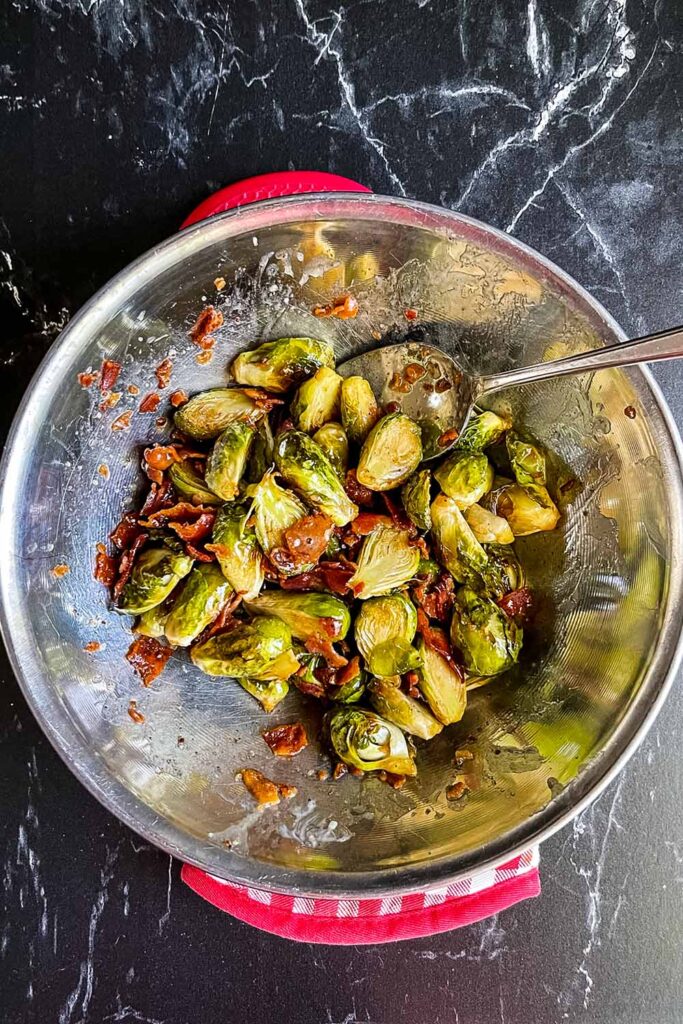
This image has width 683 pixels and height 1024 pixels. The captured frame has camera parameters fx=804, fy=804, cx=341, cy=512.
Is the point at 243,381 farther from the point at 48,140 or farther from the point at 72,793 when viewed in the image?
the point at 72,793

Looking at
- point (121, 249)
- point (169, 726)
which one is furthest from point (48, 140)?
point (169, 726)

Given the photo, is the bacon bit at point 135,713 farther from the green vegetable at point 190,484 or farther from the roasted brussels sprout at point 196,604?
the green vegetable at point 190,484

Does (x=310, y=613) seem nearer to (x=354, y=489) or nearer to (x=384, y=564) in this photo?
(x=384, y=564)

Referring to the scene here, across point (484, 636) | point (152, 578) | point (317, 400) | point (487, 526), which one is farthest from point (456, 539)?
point (152, 578)

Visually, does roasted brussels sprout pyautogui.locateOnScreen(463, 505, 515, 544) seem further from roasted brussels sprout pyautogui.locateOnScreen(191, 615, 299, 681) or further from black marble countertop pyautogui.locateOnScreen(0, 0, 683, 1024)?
black marble countertop pyautogui.locateOnScreen(0, 0, 683, 1024)

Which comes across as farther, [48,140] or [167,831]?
[48,140]

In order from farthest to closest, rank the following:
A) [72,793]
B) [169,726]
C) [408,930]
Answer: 1. [72,793]
2. [408,930]
3. [169,726]
